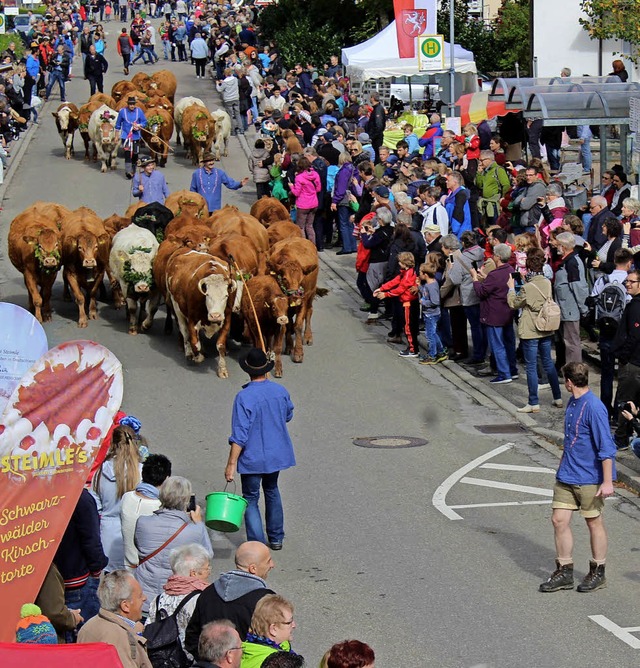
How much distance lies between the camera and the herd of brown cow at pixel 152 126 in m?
33.0

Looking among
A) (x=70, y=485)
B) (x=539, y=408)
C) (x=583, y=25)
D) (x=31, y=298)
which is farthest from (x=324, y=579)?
(x=583, y=25)

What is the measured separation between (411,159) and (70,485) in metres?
17.1

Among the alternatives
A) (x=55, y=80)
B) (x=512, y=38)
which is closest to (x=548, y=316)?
(x=55, y=80)

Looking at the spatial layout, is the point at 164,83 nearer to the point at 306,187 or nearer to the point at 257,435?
the point at 306,187

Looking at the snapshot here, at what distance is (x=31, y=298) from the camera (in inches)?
824

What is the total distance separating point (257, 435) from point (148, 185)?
1368 centimetres

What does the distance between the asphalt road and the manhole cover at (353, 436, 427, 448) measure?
11 centimetres

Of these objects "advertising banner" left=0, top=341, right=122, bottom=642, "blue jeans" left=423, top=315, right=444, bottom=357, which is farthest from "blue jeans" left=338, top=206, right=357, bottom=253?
"advertising banner" left=0, top=341, right=122, bottom=642

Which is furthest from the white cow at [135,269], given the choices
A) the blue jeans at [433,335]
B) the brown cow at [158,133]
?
the brown cow at [158,133]

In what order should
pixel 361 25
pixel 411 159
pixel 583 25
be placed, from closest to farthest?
pixel 411 159 < pixel 583 25 < pixel 361 25

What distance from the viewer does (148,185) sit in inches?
968

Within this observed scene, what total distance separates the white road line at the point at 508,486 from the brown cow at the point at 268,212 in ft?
32.7

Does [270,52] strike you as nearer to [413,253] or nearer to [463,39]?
[463,39]

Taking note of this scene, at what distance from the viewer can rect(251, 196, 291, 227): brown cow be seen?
23.2 meters
